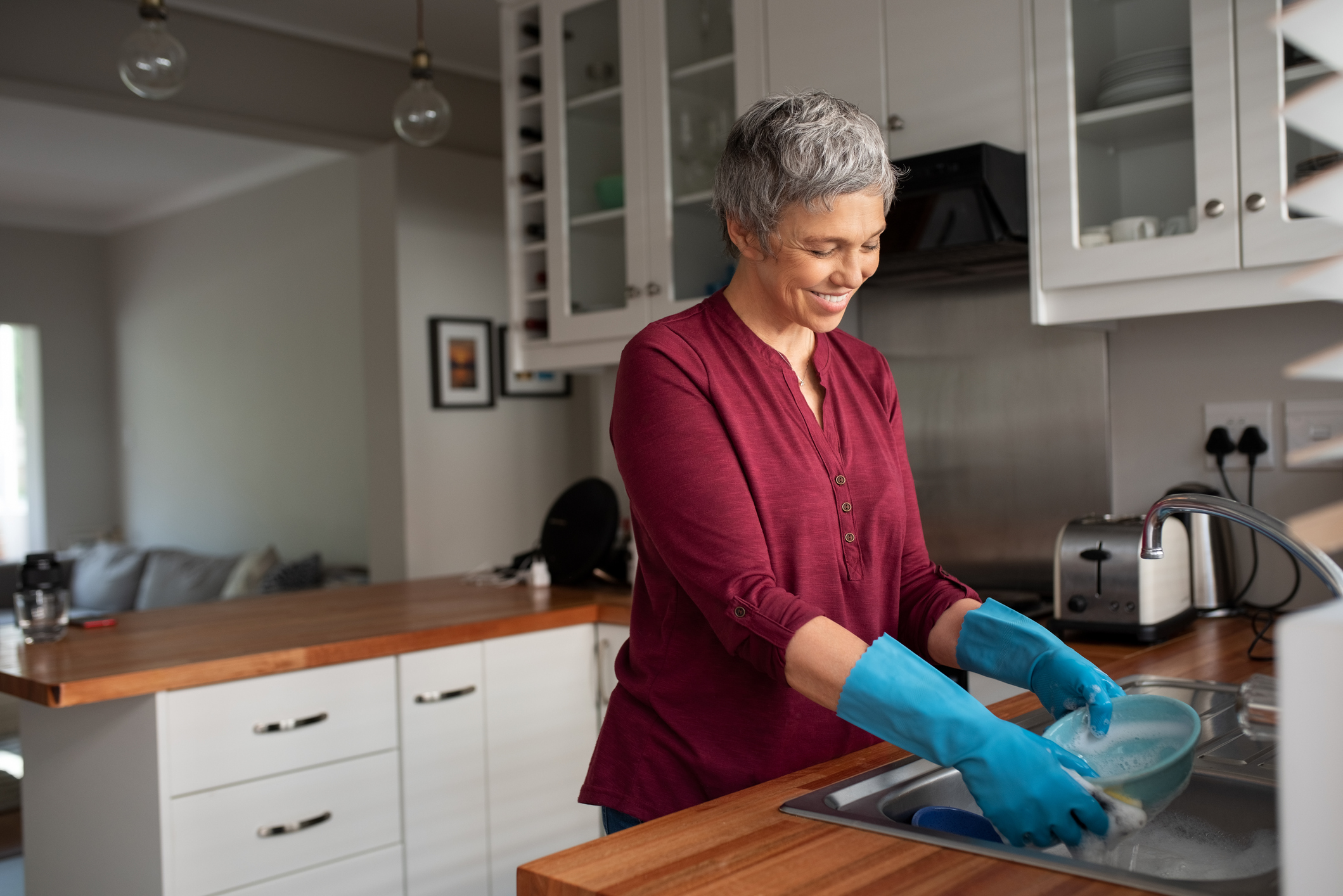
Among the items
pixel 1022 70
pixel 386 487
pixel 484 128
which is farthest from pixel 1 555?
pixel 1022 70

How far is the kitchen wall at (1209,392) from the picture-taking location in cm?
203

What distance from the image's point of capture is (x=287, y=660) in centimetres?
201

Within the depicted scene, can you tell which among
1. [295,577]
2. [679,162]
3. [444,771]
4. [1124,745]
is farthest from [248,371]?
[1124,745]

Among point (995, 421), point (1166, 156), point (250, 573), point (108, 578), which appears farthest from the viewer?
point (108, 578)

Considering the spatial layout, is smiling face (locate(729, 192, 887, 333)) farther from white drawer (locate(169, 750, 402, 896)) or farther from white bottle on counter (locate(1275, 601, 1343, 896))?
white drawer (locate(169, 750, 402, 896))

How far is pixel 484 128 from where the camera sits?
4.43 m

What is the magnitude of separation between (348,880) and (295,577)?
3.12 meters

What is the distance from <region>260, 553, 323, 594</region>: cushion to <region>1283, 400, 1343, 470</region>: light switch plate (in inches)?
160

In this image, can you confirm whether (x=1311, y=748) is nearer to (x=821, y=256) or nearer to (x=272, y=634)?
(x=821, y=256)

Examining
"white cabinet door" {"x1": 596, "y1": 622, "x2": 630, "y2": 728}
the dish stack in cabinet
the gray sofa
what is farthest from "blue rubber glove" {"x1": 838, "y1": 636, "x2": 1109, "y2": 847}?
the gray sofa

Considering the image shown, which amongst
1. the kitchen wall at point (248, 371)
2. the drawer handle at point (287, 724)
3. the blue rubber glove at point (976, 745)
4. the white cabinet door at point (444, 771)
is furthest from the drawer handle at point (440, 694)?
the kitchen wall at point (248, 371)

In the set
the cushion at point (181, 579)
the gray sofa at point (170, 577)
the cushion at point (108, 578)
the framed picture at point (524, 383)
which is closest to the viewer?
the framed picture at point (524, 383)

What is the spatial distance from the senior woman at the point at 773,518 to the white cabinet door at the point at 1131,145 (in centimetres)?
82

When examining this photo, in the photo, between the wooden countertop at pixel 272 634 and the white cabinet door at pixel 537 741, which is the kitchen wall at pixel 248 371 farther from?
the white cabinet door at pixel 537 741
